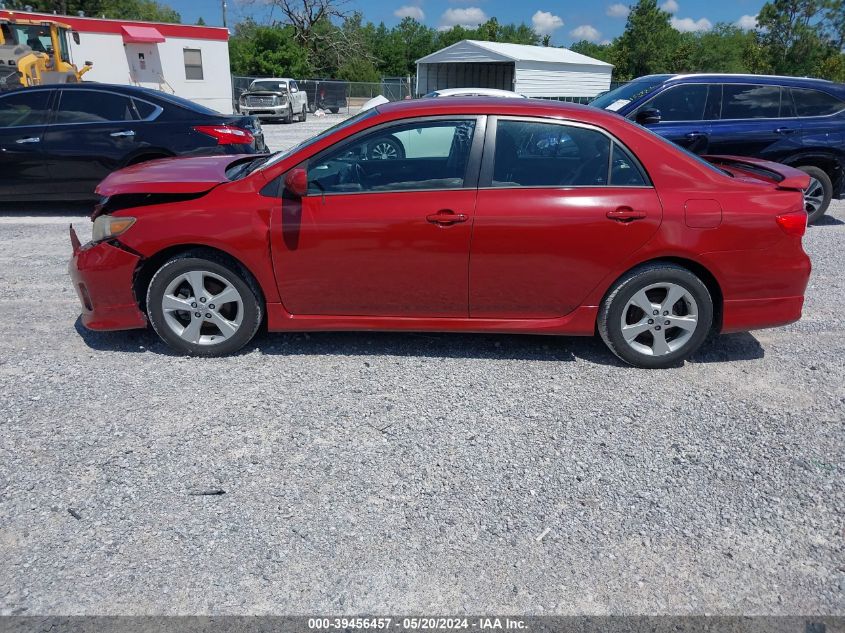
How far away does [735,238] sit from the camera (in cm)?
398

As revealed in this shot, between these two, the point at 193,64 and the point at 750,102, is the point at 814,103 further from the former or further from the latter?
the point at 193,64

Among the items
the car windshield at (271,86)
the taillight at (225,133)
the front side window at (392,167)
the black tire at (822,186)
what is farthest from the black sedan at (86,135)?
the car windshield at (271,86)

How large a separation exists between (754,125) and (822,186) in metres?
1.18

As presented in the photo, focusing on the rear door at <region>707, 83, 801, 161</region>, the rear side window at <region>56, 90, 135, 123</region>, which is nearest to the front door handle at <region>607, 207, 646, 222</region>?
the rear door at <region>707, 83, 801, 161</region>

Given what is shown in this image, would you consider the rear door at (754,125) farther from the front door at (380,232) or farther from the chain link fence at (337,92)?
the chain link fence at (337,92)

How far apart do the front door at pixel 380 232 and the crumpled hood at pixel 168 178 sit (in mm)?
646

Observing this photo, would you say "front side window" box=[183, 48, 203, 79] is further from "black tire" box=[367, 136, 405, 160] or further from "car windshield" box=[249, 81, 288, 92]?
"black tire" box=[367, 136, 405, 160]

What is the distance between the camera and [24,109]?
26.0 feet

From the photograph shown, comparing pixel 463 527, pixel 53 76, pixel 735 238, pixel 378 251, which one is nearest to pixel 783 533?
pixel 463 527

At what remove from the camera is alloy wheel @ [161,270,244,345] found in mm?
4109

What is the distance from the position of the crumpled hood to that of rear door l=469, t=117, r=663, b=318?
1767mm

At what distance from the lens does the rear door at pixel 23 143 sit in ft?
25.4

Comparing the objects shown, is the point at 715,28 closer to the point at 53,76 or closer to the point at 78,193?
the point at 53,76

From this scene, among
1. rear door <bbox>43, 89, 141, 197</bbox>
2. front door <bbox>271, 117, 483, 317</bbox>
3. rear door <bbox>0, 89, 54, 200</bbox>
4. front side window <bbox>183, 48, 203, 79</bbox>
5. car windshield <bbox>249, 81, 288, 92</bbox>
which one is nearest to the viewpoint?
front door <bbox>271, 117, 483, 317</bbox>
